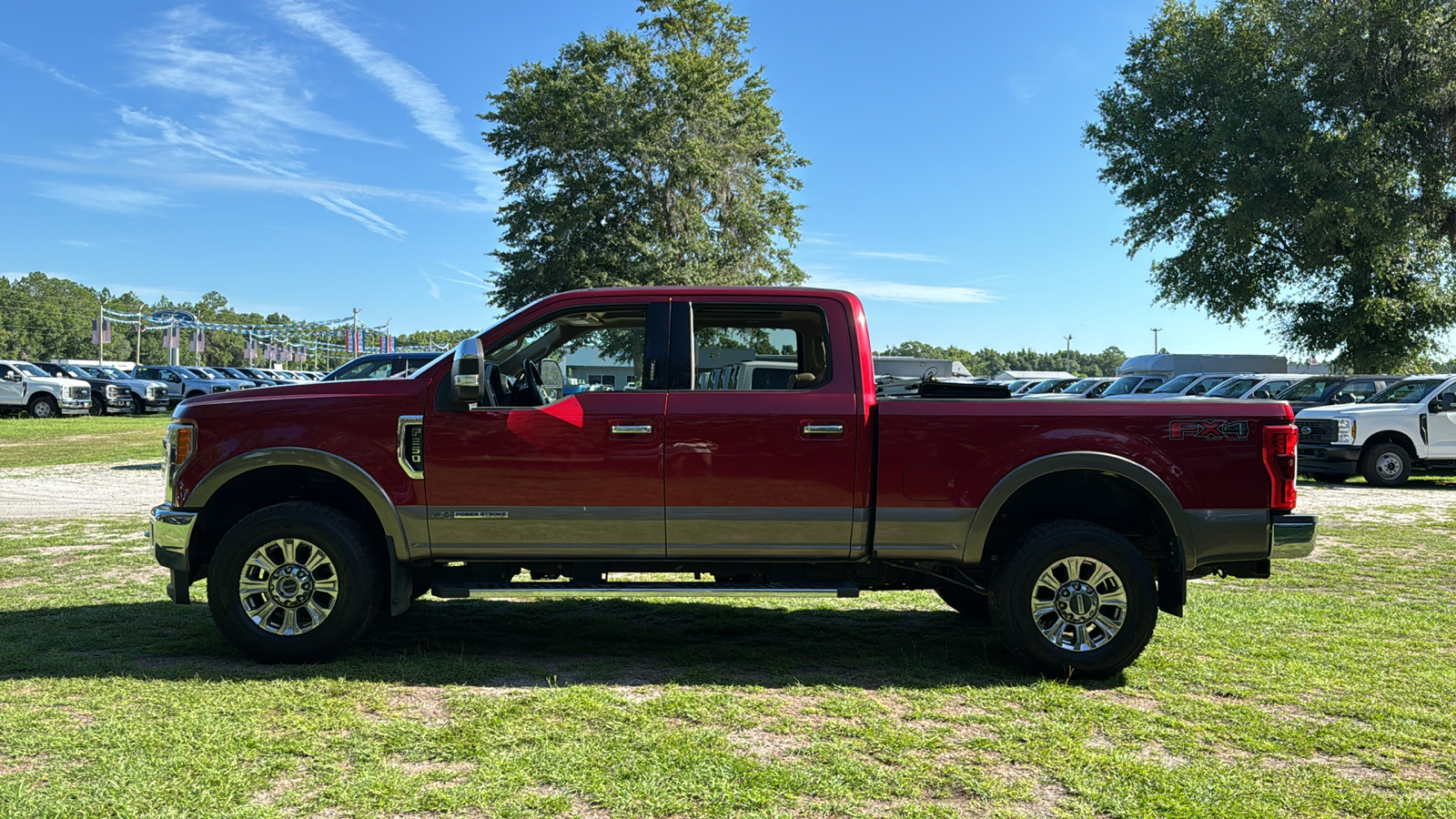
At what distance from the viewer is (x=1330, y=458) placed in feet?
53.1

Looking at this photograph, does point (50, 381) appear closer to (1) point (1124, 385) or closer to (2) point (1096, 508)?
(1) point (1124, 385)

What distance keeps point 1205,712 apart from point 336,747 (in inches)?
151

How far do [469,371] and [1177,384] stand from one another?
25.5 m

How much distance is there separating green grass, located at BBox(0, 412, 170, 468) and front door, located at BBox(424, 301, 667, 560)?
1359 cm

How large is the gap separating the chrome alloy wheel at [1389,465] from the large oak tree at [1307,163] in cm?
979

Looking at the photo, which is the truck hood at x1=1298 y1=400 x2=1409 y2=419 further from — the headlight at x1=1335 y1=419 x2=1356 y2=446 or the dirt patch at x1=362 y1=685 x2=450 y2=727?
the dirt patch at x1=362 y1=685 x2=450 y2=727

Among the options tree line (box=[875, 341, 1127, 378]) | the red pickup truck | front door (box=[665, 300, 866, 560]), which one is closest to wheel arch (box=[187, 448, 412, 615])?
the red pickup truck

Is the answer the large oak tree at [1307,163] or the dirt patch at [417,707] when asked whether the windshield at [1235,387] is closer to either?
the large oak tree at [1307,163]

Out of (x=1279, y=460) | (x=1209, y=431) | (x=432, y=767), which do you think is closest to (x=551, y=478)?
(x=432, y=767)

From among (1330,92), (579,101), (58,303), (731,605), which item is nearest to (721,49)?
(579,101)

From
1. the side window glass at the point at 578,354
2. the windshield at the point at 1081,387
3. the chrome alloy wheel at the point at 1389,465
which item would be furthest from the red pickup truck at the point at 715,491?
the windshield at the point at 1081,387

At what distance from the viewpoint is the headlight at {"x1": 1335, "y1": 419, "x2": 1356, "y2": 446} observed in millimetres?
15914

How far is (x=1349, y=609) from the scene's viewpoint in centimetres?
690

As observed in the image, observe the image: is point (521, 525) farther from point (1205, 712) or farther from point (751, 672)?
point (1205, 712)
